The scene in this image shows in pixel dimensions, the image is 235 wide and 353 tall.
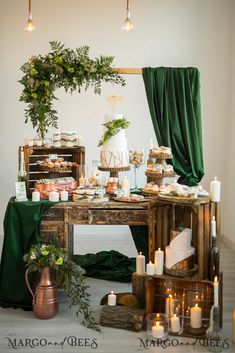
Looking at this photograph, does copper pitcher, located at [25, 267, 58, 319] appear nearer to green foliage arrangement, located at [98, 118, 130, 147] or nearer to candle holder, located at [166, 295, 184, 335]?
candle holder, located at [166, 295, 184, 335]

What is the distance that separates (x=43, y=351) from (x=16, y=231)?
1067 millimetres

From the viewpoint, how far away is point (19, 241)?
432 cm

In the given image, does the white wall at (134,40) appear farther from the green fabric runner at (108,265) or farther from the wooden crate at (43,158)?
the green fabric runner at (108,265)

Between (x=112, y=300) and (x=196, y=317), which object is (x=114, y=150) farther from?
(x=196, y=317)

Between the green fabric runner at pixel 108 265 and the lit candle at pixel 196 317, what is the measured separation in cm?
133

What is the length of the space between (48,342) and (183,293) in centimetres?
103

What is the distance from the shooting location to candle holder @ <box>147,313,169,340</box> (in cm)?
371

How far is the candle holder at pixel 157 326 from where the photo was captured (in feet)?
12.2

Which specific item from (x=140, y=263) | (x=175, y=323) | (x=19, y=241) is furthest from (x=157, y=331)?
(x=19, y=241)

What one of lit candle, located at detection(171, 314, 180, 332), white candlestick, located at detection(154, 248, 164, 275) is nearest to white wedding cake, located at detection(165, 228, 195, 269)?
white candlestick, located at detection(154, 248, 164, 275)

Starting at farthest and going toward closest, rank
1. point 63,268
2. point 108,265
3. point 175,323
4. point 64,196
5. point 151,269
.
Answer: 1. point 108,265
2. point 64,196
3. point 63,268
4. point 151,269
5. point 175,323

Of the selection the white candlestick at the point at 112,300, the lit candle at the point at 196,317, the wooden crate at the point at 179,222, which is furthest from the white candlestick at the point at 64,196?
the lit candle at the point at 196,317

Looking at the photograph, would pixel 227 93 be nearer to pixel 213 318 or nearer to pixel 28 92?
pixel 28 92

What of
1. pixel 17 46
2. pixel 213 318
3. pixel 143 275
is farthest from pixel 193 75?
pixel 17 46
